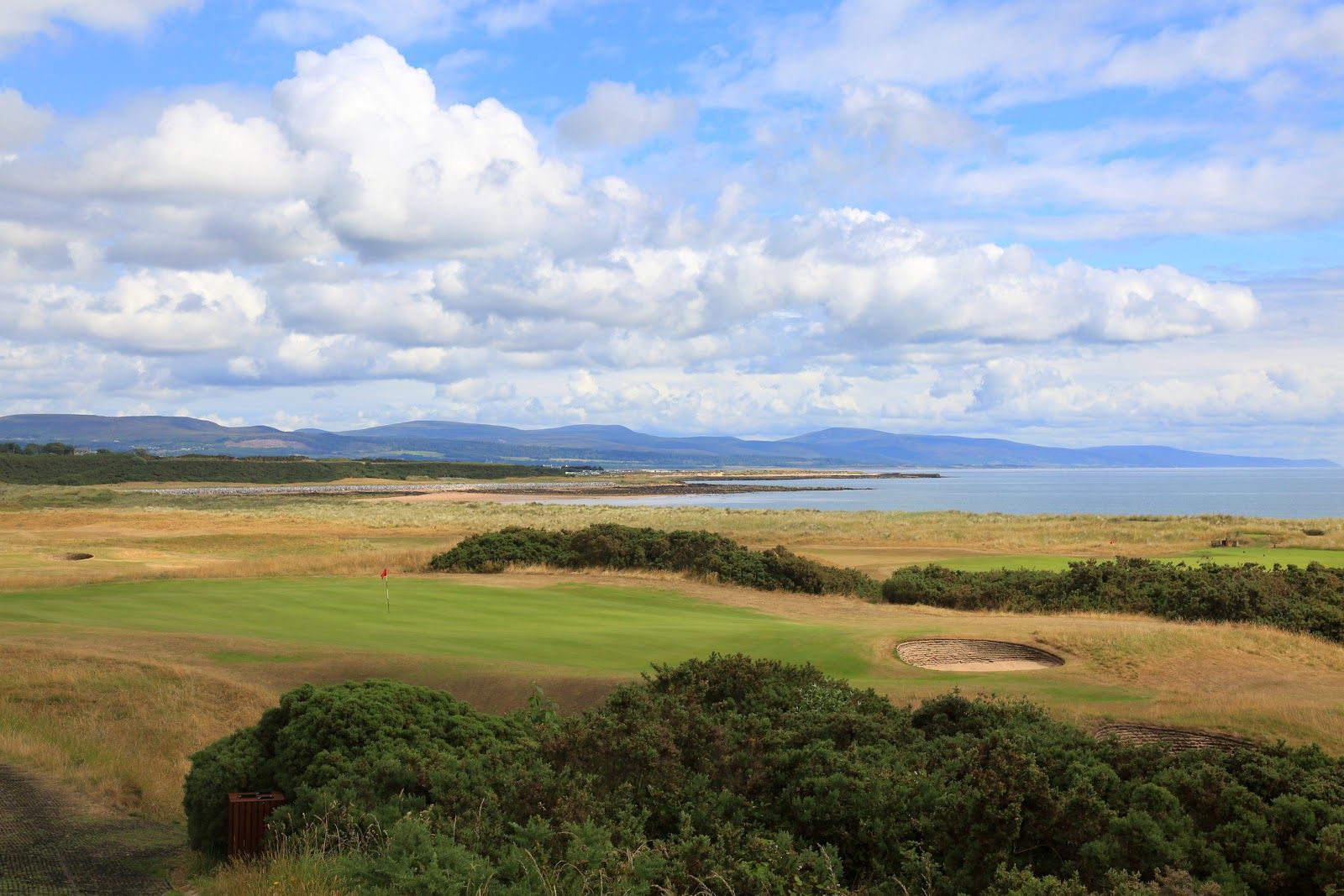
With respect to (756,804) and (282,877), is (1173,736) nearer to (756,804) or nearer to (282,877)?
(756,804)

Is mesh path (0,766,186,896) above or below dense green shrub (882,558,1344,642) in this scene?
below

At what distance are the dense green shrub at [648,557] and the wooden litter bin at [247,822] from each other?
22005mm

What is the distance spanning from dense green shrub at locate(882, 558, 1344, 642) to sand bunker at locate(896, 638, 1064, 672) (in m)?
5.84

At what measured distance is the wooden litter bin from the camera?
8719 mm

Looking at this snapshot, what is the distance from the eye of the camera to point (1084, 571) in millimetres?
26281

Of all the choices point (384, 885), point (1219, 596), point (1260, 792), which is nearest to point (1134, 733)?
point (1260, 792)

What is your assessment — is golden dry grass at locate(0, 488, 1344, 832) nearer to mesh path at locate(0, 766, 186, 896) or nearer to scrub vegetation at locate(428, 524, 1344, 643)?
mesh path at locate(0, 766, 186, 896)

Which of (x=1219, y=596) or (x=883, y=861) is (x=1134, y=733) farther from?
(x=1219, y=596)

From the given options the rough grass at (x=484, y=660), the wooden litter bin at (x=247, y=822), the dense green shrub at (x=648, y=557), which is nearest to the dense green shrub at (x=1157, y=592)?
the rough grass at (x=484, y=660)

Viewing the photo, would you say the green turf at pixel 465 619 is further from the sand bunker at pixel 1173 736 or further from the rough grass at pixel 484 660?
the sand bunker at pixel 1173 736

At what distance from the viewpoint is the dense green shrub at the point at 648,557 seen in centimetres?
3050

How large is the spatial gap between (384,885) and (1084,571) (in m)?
22.9

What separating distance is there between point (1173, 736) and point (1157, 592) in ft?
41.6

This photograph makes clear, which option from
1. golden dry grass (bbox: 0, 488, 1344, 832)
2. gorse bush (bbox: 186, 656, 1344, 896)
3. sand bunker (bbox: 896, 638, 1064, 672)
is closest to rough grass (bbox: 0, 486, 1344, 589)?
golden dry grass (bbox: 0, 488, 1344, 832)
